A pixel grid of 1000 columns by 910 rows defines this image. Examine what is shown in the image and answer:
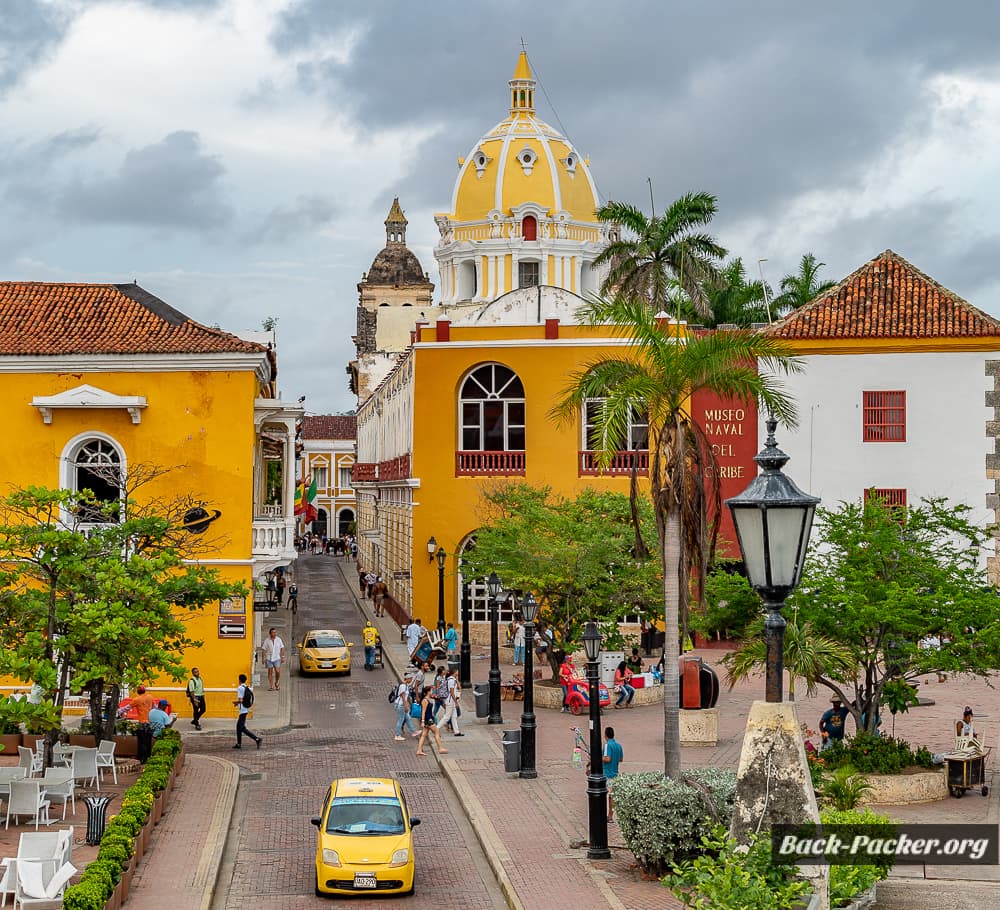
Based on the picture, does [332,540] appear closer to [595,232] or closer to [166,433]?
[595,232]

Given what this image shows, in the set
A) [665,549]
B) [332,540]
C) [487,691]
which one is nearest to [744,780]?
[665,549]

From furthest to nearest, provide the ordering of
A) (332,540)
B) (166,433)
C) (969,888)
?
(332,540)
(166,433)
(969,888)

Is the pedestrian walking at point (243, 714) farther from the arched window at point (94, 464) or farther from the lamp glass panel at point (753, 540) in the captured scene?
the lamp glass panel at point (753, 540)

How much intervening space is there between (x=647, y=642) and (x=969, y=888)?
22746 millimetres

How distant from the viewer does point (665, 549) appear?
19.5 meters

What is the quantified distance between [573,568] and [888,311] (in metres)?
12.9

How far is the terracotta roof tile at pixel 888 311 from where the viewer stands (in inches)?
1478

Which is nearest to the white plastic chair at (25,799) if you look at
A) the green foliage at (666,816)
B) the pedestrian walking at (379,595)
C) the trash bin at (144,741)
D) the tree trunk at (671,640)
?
the trash bin at (144,741)

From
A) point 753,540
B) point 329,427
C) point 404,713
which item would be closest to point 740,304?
point 404,713

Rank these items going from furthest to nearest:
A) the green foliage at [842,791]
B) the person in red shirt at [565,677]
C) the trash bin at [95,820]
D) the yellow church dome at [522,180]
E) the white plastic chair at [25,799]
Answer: the yellow church dome at [522,180] < the person in red shirt at [565,677] < the white plastic chair at [25,799] < the trash bin at [95,820] < the green foliage at [842,791]

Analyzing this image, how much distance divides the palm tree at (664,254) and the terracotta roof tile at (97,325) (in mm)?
16888

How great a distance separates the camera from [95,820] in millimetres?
18109

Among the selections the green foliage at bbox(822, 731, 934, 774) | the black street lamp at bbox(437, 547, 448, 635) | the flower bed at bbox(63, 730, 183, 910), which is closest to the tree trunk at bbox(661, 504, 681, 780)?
the green foliage at bbox(822, 731, 934, 774)

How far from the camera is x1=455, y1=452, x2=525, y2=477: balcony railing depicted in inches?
1617
